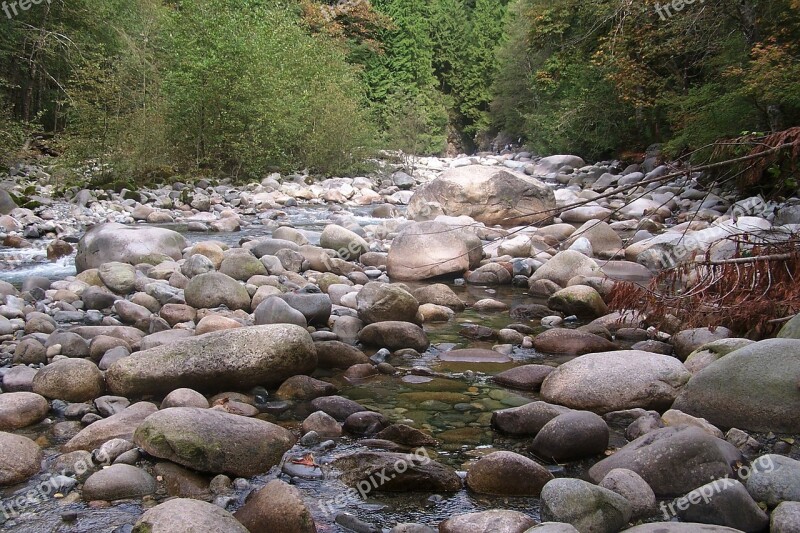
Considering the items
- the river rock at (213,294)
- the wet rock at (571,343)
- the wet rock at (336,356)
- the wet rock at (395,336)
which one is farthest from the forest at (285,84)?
the wet rock at (336,356)

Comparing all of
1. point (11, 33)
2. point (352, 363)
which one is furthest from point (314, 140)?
point (352, 363)

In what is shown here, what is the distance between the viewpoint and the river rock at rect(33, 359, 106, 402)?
464 centimetres

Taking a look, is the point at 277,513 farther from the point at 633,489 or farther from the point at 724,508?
the point at 724,508

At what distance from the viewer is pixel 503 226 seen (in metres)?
13.6

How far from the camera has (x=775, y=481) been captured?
3283 mm

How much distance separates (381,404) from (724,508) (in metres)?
2.32

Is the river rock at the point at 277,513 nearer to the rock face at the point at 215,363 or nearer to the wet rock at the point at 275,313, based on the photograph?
the rock face at the point at 215,363

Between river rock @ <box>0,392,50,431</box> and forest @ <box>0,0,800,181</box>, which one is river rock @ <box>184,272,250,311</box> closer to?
river rock @ <box>0,392,50,431</box>

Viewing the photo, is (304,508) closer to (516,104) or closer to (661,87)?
(661,87)

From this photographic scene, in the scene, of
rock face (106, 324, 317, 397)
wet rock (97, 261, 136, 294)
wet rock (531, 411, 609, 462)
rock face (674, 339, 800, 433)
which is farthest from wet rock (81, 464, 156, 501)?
wet rock (97, 261, 136, 294)

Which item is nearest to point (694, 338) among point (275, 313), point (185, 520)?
point (275, 313)

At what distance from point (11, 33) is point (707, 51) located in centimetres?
1753

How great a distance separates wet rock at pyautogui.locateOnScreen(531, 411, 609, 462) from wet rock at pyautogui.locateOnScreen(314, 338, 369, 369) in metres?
2.01

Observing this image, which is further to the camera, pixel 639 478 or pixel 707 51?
pixel 707 51
